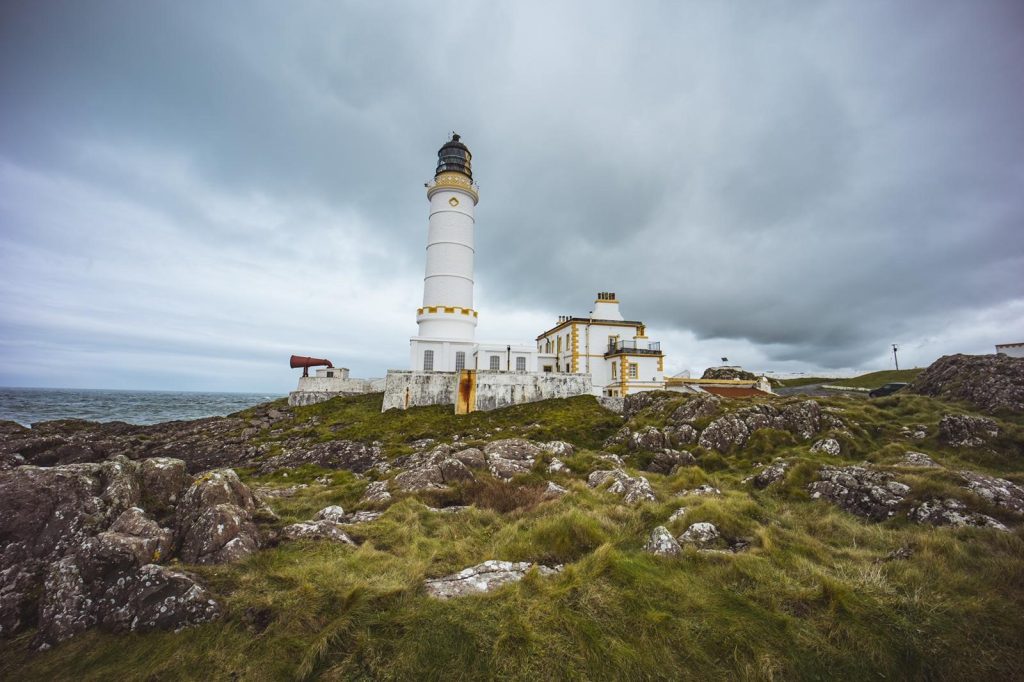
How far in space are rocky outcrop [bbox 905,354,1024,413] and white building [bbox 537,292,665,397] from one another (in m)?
15.6

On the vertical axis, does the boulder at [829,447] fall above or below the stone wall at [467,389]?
below

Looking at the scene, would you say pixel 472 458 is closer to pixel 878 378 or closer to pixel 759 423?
pixel 759 423

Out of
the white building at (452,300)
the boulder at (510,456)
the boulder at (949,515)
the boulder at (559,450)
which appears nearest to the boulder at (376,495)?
the boulder at (510,456)

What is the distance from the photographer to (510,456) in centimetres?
1471

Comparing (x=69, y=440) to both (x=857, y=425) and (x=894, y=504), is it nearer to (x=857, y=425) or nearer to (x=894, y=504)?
(x=894, y=504)

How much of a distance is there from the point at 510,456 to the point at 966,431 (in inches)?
615

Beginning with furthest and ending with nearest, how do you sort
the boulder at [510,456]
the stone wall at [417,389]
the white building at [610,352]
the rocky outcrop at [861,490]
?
the white building at [610,352] < the stone wall at [417,389] < the boulder at [510,456] < the rocky outcrop at [861,490]

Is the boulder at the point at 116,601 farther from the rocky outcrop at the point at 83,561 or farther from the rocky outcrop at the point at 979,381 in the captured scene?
the rocky outcrop at the point at 979,381

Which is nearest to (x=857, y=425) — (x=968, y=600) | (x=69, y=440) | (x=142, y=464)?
(x=968, y=600)

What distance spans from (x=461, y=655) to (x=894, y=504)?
32.4 ft

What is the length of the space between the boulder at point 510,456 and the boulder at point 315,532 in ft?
19.4

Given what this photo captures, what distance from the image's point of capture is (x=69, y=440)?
66.5 feet

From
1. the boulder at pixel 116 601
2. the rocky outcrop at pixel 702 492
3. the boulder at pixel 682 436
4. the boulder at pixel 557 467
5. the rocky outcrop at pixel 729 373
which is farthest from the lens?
the rocky outcrop at pixel 729 373

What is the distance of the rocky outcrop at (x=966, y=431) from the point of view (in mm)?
12788
